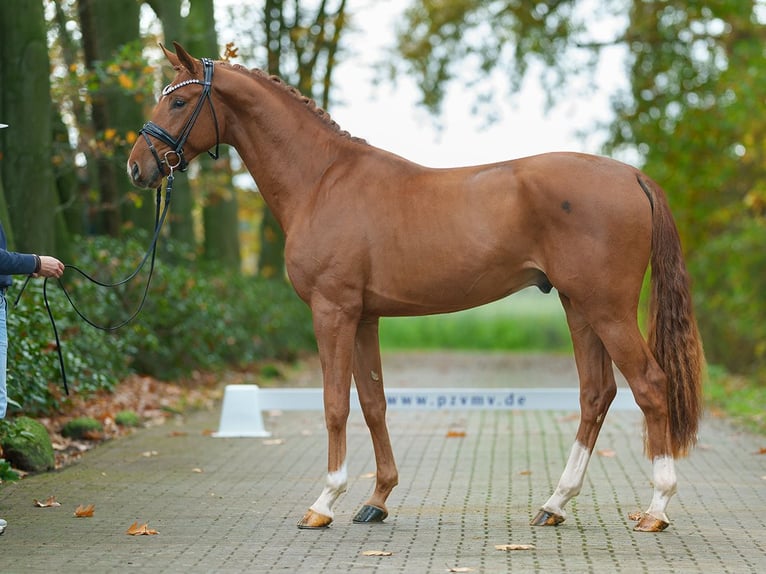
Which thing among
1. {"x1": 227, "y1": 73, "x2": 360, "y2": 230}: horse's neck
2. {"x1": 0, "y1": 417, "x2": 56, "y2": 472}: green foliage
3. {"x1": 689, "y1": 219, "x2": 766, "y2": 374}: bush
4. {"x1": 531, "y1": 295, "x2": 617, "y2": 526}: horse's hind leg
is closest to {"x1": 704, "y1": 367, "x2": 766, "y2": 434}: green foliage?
{"x1": 689, "y1": 219, "x2": 766, "y2": 374}: bush

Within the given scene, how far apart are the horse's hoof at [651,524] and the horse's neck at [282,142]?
272 cm

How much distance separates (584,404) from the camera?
6738mm

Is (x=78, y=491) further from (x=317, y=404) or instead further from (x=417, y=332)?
(x=417, y=332)

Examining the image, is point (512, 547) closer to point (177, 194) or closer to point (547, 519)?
point (547, 519)

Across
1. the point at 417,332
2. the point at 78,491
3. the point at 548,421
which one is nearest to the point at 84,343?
the point at 78,491

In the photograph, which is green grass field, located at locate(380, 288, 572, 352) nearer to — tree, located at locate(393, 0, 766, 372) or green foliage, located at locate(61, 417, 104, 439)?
tree, located at locate(393, 0, 766, 372)

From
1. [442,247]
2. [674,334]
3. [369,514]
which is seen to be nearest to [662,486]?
[674,334]

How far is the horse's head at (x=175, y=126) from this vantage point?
6.71 meters

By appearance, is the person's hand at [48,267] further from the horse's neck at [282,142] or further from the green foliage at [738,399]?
the green foliage at [738,399]

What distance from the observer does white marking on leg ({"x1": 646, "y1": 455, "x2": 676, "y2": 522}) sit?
636 cm

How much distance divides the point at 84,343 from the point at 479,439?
4232 millimetres

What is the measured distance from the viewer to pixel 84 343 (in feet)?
38.7

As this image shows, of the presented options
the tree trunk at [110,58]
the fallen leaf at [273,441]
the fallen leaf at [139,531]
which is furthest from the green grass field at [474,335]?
the fallen leaf at [139,531]

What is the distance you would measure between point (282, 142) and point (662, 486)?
3.04 meters
